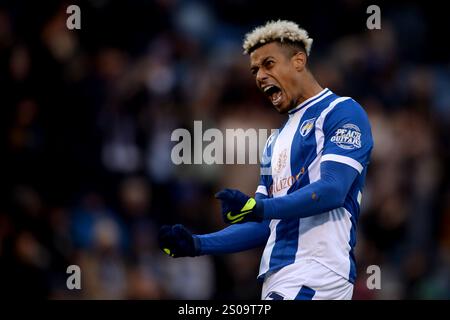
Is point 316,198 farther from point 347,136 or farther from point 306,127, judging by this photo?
point 306,127

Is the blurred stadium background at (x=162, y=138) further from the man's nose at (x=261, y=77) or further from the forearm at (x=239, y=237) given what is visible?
the man's nose at (x=261, y=77)

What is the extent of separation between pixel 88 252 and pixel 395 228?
394 centimetres

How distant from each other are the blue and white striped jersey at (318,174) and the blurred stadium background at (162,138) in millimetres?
4096

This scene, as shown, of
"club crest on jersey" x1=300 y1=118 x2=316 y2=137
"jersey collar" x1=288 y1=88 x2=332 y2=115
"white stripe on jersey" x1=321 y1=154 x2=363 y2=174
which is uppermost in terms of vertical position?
"jersey collar" x1=288 y1=88 x2=332 y2=115

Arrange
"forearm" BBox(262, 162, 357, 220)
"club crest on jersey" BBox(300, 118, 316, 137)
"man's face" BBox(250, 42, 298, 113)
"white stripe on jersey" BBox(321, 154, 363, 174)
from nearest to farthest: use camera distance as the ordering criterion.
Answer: "forearm" BBox(262, 162, 357, 220), "white stripe on jersey" BBox(321, 154, 363, 174), "club crest on jersey" BBox(300, 118, 316, 137), "man's face" BBox(250, 42, 298, 113)

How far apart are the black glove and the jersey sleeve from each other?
90cm

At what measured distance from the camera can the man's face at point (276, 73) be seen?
5410 mm

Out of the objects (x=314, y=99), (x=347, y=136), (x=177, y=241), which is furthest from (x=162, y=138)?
(x=347, y=136)

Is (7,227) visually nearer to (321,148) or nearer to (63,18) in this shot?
(63,18)

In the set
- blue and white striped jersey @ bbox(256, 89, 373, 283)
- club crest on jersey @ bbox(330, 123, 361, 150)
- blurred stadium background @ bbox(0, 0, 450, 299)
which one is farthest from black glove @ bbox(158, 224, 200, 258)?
blurred stadium background @ bbox(0, 0, 450, 299)

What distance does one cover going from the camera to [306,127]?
5305 mm

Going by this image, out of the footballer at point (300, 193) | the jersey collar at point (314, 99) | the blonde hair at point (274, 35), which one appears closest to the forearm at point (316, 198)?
the footballer at point (300, 193)

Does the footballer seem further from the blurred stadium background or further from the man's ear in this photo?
the blurred stadium background

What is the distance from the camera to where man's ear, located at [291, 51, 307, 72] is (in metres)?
5.48
